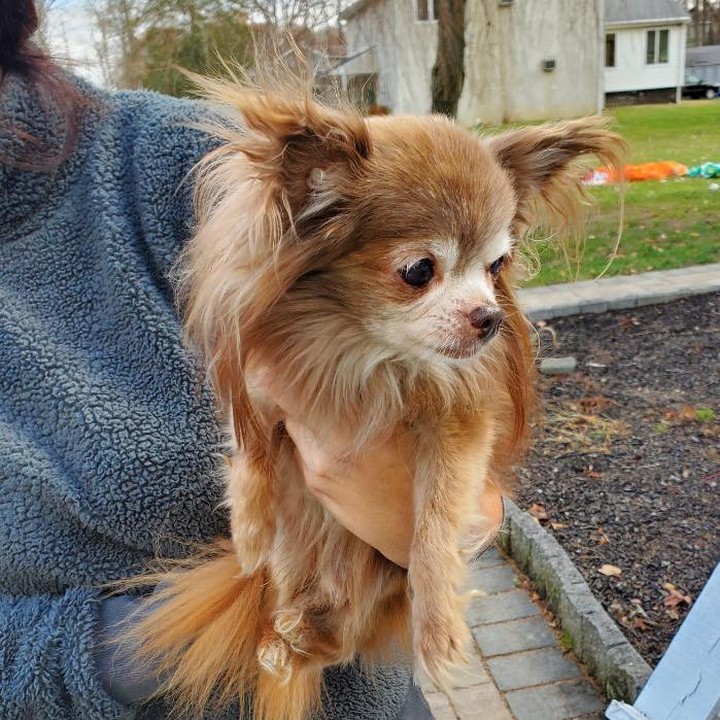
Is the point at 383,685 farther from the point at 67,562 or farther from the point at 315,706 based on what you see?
the point at 67,562

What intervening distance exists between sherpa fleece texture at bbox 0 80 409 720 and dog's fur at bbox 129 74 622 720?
7 centimetres

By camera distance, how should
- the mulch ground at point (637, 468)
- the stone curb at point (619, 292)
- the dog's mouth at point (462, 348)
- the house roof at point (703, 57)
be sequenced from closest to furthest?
1. the dog's mouth at point (462, 348)
2. the mulch ground at point (637, 468)
3. the stone curb at point (619, 292)
4. the house roof at point (703, 57)

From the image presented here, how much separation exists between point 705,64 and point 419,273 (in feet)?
167

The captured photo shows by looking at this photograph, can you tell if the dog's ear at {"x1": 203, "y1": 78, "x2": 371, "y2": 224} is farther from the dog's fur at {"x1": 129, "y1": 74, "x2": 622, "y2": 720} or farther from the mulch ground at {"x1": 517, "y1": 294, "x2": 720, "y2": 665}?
the mulch ground at {"x1": 517, "y1": 294, "x2": 720, "y2": 665}

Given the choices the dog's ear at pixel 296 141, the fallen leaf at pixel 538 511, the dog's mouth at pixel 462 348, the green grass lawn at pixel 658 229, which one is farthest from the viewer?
the green grass lawn at pixel 658 229

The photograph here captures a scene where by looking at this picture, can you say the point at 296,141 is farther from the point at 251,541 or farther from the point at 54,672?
the point at 54,672

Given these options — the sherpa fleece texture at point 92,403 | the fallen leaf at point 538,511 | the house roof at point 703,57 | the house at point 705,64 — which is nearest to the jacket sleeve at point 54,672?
the sherpa fleece texture at point 92,403

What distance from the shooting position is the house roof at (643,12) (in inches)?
1410

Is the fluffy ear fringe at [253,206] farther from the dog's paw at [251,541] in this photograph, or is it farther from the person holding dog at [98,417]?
the dog's paw at [251,541]

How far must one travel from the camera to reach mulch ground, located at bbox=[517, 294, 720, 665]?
10.4ft

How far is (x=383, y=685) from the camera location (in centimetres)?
151

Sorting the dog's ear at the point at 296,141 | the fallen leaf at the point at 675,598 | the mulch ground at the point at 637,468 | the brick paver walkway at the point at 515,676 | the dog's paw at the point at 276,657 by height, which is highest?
the dog's ear at the point at 296,141

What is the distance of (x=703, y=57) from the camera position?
46125 millimetres

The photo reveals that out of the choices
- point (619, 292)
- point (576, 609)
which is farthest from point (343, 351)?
point (619, 292)
